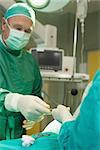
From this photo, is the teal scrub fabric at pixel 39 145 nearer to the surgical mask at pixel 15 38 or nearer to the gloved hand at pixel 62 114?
the gloved hand at pixel 62 114

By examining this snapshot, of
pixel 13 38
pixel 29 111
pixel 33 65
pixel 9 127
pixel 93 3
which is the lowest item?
pixel 9 127

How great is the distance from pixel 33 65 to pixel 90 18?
345cm

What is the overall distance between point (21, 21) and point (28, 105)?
57cm

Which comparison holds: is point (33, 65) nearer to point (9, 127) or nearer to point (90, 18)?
point (9, 127)

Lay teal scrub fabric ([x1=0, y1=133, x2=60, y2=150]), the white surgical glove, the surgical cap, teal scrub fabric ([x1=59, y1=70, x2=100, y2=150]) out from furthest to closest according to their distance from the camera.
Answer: the surgical cap
the white surgical glove
teal scrub fabric ([x1=0, y1=133, x2=60, y2=150])
teal scrub fabric ([x1=59, y1=70, x2=100, y2=150])

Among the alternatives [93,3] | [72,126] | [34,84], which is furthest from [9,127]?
[93,3]

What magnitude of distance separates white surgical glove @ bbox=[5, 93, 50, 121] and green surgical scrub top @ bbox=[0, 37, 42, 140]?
9 centimetres

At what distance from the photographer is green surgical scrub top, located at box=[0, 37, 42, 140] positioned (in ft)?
4.43

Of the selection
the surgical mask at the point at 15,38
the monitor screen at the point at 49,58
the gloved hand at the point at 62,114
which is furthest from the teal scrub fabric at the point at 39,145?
the monitor screen at the point at 49,58

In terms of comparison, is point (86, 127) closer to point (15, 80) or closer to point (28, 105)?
point (28, 105)

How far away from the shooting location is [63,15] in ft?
16.2

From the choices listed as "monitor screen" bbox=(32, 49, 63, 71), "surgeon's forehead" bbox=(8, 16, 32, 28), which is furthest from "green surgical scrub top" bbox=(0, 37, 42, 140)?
"monitor screen" bbox=(32, 49, 63, 71)

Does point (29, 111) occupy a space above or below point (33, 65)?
below

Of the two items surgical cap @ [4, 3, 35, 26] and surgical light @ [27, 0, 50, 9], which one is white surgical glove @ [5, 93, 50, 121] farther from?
surgical light @ [27, 0, 50, 9]
